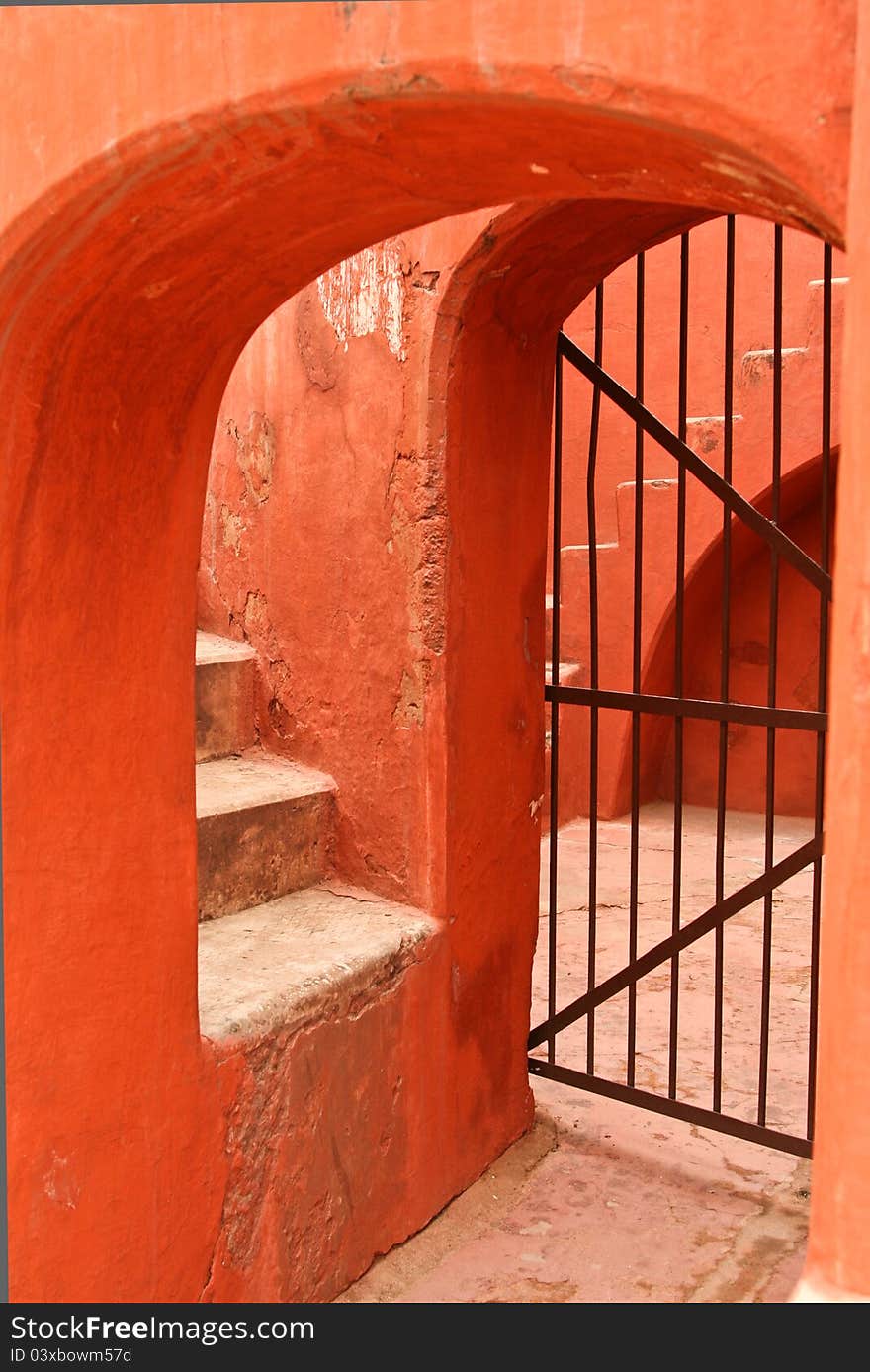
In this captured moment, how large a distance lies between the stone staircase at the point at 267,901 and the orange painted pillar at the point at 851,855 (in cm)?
157

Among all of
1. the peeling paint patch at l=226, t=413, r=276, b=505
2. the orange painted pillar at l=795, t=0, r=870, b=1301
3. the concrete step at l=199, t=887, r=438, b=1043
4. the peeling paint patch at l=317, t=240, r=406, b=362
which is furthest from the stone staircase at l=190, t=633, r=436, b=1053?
the orange painted pillar at l=795, t=0, r=870, b=1301

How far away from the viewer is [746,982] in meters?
4.89

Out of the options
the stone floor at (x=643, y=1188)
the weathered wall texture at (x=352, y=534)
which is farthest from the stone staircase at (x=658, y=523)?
the weathered wall texture at (x=352, y=534)

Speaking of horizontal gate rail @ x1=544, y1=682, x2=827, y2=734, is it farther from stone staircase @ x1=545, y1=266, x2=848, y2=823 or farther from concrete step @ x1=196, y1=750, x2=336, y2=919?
stone staircase @ x1=545, y1=266, x2=848, y2=823

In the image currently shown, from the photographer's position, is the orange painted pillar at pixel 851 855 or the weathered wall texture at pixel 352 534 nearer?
the orange painted pillar at pixel 851 855

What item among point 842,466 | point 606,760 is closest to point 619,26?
point 842,466

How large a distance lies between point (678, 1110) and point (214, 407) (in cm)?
225

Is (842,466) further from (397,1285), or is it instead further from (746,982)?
(746,982)

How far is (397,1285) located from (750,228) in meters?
5.09

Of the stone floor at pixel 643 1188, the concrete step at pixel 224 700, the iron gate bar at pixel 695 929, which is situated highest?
the concrete step at pixel 224 700

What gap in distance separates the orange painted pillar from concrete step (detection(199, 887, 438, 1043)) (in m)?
1.57

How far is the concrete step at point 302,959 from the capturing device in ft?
8.96

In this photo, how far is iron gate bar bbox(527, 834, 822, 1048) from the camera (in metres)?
3.36

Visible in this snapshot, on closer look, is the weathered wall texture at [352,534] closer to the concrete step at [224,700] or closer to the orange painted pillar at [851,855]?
the concrete step at [224,700]
